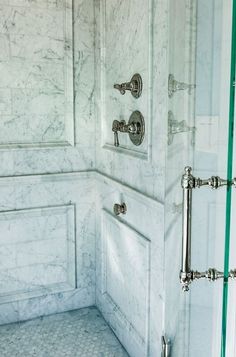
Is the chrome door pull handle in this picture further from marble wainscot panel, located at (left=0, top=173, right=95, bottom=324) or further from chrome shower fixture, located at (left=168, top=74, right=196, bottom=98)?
marble wainscot panel, located at (left=0, top=173, right=95, bottom=324)

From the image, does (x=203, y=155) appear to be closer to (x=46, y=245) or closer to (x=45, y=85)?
(x=45, y=85)

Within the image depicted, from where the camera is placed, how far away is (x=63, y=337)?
2.10 metres

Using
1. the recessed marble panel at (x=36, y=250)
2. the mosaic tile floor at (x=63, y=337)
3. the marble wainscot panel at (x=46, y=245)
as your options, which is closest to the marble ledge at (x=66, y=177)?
the marble wainscot panel at (x=46, y=245)

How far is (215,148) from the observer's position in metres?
0.82

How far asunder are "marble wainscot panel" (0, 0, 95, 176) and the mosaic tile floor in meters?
0.82

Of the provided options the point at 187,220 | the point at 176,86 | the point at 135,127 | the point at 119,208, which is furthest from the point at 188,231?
the point at 119,208

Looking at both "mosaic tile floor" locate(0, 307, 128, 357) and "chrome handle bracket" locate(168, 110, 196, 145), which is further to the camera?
"mosaic tile floor" locate(0, 307, 128, 357)

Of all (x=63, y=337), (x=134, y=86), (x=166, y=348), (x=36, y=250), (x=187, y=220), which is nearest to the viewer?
(x=187, y=220)

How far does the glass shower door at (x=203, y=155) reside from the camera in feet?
2.51

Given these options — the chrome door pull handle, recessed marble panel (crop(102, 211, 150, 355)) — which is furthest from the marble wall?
the chrome door pull handle

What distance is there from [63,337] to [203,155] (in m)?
1.57

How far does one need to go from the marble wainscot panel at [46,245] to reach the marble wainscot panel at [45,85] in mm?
109

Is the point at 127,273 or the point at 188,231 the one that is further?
the point at 127,273

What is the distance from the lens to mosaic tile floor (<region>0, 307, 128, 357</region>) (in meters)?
1.97
